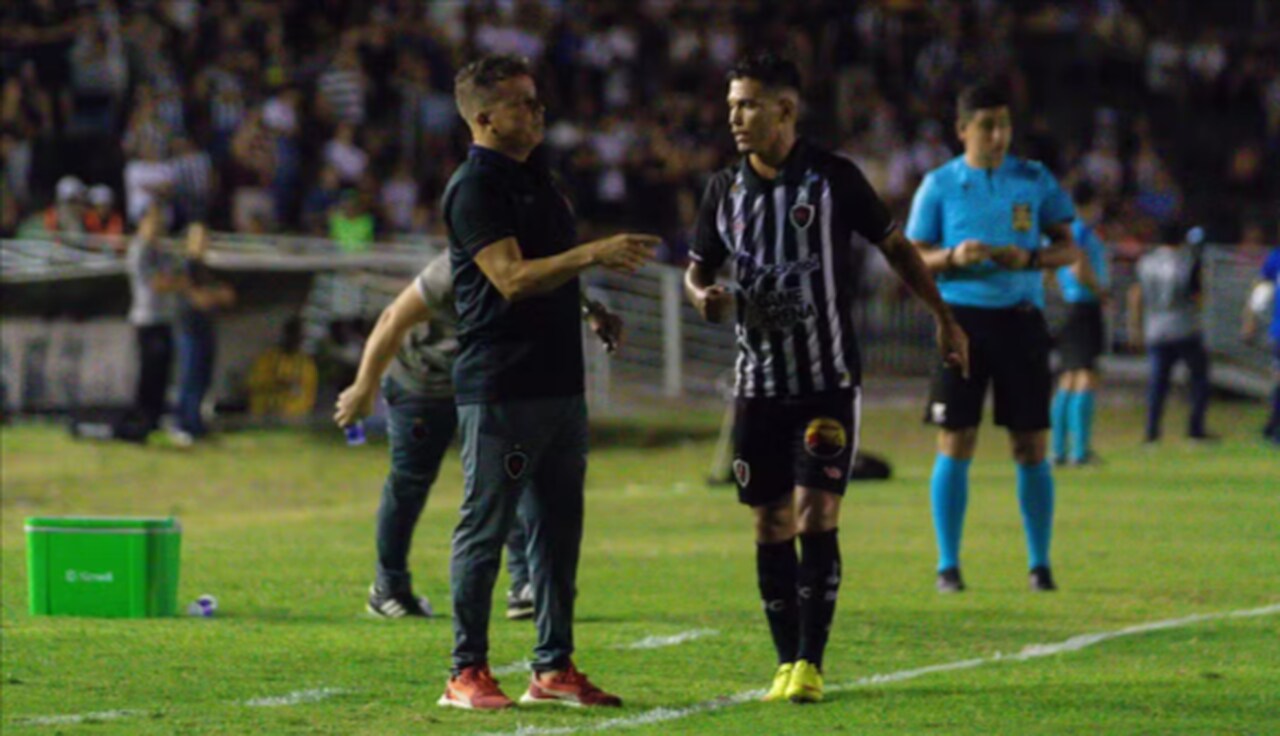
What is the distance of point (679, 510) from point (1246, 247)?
1417 centimetres

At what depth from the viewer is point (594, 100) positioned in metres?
31.5

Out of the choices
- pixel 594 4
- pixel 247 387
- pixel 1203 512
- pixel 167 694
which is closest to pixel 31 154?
pixel 247 387

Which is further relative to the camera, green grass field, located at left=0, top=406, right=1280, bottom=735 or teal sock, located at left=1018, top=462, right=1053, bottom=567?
teal sock, located at left=1018, top=462, right=1053, bottom=567

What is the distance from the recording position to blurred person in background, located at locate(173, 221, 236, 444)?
22.2 metres

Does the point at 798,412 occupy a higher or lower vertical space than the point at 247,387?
higher

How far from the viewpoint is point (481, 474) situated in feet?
28.6

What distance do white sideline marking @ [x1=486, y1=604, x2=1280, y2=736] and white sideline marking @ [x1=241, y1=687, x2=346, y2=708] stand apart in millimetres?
990

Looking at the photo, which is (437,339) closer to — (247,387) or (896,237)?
(896,237)

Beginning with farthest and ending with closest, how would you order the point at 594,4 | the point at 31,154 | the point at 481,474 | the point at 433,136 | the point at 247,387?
the point at 594,4 < the point at 433,136 < the point at 31,154 < the point at 247,387 < the point at 481,474

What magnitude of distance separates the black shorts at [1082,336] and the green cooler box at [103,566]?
36.3ft

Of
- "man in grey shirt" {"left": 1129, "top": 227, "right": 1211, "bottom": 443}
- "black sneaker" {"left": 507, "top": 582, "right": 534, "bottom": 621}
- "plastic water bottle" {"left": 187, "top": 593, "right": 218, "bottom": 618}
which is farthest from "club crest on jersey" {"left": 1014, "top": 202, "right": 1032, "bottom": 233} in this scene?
"man in grey shirt" {"left": 1129, "top": 227, "right": 1211, "bottom": 443}

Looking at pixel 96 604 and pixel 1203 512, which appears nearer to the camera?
pixel 96 604

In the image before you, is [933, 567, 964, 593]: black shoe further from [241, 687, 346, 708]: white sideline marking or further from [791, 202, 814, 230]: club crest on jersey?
[241, 687, 346, 708]: white sideline marking

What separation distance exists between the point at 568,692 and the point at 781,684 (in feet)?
2.44
